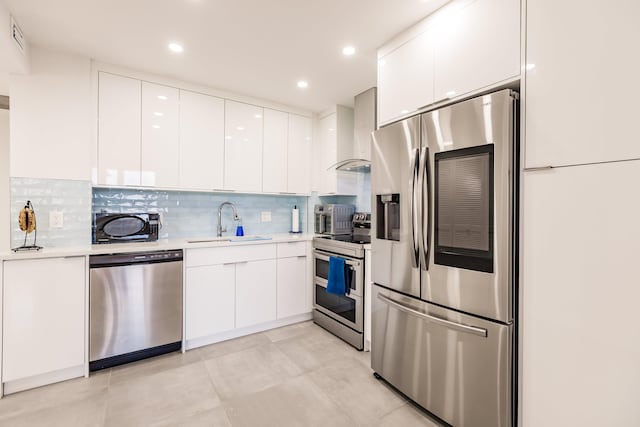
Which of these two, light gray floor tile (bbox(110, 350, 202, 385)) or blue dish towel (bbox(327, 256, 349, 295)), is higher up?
blue dish towel (bbox(327, 256, 349, 295))

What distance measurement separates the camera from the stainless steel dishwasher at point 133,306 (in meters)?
2.31

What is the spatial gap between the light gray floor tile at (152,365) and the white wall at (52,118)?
1.65 meters

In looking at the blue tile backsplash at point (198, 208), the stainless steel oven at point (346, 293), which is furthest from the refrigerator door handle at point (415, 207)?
the blue tile backsplash at point (198, 208)

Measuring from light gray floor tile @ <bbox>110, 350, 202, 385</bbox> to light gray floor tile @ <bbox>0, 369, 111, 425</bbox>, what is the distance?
9 centimetres

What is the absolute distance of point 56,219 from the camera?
240 centimetres

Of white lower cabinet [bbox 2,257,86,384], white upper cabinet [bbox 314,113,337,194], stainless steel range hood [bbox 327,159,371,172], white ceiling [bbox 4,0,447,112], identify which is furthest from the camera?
white upper cabinet [bbox 314,113,337,194]

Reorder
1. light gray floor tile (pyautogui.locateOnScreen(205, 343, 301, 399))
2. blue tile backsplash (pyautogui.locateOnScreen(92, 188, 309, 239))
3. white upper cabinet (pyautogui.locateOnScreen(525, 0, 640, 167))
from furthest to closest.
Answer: blue tile backsplash (pyautogui.locateOnScreen(92, 188, 309, 239)), light gray floor tile (pyautogui.locateOnScreen(205, 343, 301, 399)), white upper cabinet (pyautogui.locateOnScreen(525, 0, 640, 167))

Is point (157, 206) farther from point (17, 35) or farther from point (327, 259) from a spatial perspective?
point (327, 259)

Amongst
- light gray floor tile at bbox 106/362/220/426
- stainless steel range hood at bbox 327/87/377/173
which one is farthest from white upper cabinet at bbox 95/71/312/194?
light gray floor tile at bbox 106/362/220/426

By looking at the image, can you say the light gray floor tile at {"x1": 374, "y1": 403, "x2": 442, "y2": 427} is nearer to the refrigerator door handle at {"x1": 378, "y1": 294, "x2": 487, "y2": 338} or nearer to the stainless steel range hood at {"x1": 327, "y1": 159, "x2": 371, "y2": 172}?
the refrigerator door handle at {"x1": 378, "y1": 294, "x2": 487, "y2": 338}

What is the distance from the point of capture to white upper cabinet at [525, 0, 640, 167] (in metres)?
1.12

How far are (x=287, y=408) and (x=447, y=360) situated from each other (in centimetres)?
108

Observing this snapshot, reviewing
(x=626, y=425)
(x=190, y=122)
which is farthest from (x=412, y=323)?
(x=190, y=122)

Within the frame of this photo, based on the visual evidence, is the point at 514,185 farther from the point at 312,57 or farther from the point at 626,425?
the point at 312,57
